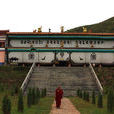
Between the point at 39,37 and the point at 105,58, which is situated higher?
the point at 39,37

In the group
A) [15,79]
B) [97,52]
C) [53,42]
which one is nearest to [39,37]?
[53,42]

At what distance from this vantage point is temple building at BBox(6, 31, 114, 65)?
44125mm

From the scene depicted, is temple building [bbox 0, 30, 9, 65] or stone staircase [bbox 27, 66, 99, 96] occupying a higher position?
temple building [bbox 0, 30, 9, 65]

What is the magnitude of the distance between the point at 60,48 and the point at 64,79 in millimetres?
10223

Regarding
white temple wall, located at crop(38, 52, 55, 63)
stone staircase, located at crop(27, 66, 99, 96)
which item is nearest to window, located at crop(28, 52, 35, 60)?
white temple wall, located at crop(38, 52, 55, 63)

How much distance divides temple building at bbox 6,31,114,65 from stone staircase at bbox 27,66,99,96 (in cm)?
517

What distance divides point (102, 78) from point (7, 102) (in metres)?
22.3

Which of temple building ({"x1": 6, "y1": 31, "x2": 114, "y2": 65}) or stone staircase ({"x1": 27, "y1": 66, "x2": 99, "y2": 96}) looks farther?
temple building ({"x1": 6, "y1": 31, "x2": 114, "y2": 65})

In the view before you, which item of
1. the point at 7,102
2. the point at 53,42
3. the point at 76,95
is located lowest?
the point at 76,95

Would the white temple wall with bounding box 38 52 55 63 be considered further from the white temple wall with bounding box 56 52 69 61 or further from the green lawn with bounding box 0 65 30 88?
the green lawn with bounding box 0 65 30 88

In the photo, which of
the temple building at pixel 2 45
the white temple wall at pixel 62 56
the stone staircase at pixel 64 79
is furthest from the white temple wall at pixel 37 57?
the stone staircase at pixel 64 79

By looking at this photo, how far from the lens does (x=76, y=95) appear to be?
29.5 m

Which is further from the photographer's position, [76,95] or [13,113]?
[76,95]

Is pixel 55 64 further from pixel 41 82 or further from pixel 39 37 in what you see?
pixel 41 82
